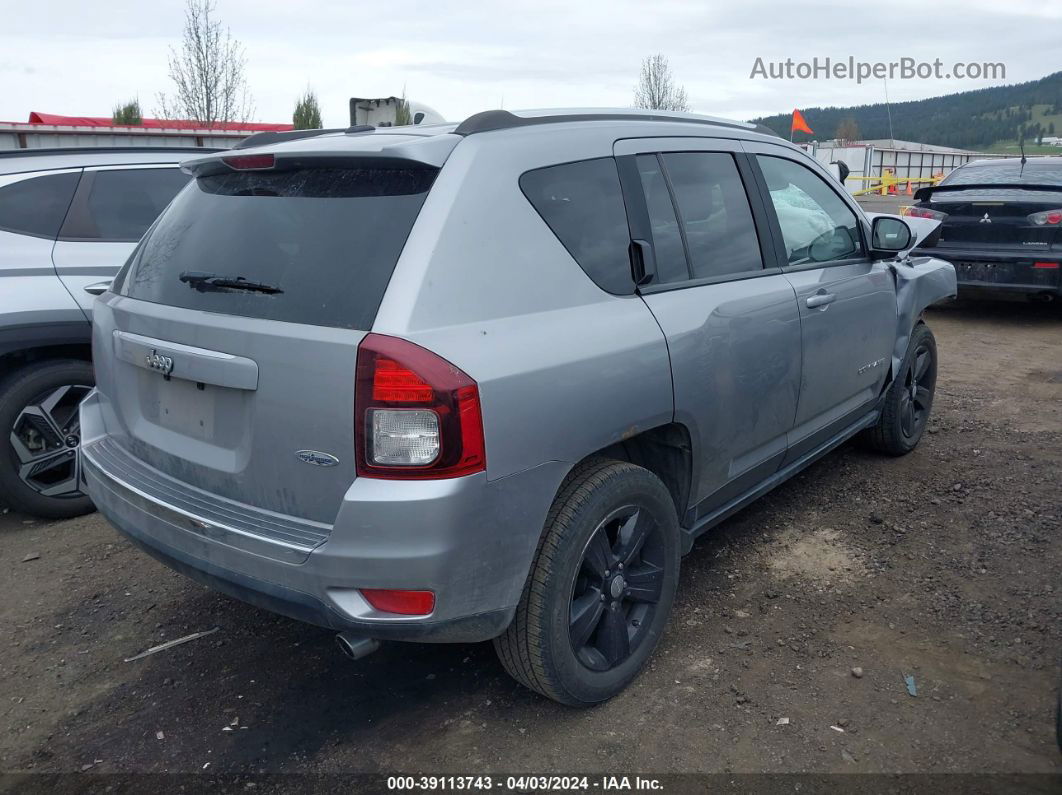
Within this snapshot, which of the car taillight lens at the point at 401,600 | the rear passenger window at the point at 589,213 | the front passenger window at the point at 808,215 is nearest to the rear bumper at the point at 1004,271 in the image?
the front passenger window at the point at 808,215

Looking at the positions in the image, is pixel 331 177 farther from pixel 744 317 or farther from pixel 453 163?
pixel 744 317

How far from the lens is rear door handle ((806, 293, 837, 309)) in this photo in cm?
379

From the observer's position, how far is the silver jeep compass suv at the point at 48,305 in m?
4.43

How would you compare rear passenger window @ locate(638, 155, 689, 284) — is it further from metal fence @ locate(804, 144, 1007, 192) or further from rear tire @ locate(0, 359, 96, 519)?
metal fence @ locate(804, 144, 1007, 192)

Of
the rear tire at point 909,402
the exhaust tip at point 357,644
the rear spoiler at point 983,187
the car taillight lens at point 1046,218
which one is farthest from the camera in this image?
the rear spoiler at point 983,187

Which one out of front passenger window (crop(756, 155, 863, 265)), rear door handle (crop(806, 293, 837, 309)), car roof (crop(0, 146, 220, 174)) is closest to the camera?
rear door handle (crop(806, 293, 837, 309))

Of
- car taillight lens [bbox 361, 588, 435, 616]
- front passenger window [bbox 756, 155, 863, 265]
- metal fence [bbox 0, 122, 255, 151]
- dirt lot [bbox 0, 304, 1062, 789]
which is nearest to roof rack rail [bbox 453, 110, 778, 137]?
front passenger window [bbox 756, 155, 863, 265]

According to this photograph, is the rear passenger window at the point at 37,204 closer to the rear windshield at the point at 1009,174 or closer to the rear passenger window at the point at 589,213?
the rear passenger window at the point at 589,213

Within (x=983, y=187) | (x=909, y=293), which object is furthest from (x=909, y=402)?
(x=983, y=187)

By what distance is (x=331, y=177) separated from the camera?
2666 millimetres

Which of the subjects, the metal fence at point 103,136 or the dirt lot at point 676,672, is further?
the metal fence at point 103,136

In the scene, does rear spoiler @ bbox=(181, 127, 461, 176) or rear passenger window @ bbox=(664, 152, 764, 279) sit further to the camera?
rear passenger window @ bbox=(664, 152, 764, 279)

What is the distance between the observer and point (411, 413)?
230cm

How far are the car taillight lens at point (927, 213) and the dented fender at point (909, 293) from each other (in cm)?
427
